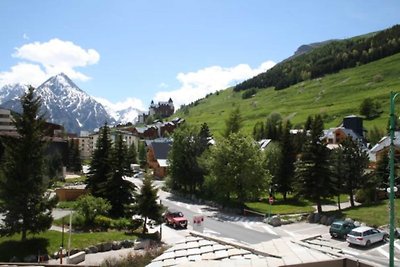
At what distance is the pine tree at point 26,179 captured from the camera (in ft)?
98.3

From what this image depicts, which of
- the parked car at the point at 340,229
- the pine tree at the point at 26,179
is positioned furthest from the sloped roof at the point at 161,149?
the pine tree at the point at 26,179

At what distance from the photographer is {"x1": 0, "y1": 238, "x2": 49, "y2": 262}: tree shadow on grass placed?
2823cm

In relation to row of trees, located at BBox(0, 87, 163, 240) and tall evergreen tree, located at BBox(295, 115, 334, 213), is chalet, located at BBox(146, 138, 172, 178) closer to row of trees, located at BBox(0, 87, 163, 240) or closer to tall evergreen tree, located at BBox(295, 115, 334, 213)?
tall evergreen tree, located at BBox(295, 115, 334, 213)

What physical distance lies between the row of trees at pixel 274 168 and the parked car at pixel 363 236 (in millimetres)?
11547

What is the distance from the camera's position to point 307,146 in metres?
46.6

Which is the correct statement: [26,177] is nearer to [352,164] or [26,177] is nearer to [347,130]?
[352,164]

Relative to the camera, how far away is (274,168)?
61781mm

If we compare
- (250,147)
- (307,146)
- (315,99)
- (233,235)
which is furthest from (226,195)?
(315,99)

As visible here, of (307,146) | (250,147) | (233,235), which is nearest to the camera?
(233,235)

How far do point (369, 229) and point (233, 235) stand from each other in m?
11.6

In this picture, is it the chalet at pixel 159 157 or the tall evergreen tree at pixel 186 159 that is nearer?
the tall evergreen tree at pixel 186 159

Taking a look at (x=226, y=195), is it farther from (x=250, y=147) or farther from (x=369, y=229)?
(x=369, y=229)

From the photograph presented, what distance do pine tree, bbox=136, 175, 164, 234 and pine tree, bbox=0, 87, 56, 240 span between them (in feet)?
26.6

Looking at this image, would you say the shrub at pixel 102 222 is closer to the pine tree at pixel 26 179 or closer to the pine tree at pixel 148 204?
the pine tree at pixel 148 204
